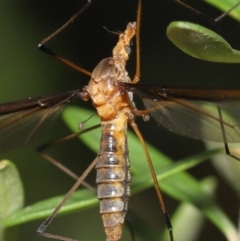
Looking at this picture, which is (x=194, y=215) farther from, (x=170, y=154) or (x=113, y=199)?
(x=170, y=154)

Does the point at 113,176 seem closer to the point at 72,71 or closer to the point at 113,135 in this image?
the point at 113,135

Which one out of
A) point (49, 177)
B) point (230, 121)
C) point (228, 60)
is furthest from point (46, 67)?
point (228, 60)

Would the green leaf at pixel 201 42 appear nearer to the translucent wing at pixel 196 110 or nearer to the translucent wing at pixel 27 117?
the translucent wing at pixel 196 110

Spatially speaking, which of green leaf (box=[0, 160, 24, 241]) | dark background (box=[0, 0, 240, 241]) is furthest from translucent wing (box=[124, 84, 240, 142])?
dark background (box=[0, 0, 240, 241])

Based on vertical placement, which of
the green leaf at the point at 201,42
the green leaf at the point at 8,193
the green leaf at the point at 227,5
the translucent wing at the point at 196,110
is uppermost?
the green leaf at the point at 227,5

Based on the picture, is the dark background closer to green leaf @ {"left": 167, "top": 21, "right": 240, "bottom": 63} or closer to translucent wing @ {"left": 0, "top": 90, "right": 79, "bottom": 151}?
translucent wing @ {"left": 0, "top": 90, "right": 79, "bottom": 151}

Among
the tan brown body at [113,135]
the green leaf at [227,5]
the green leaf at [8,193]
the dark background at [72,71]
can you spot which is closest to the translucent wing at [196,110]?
the tan brown body at [113,135]
